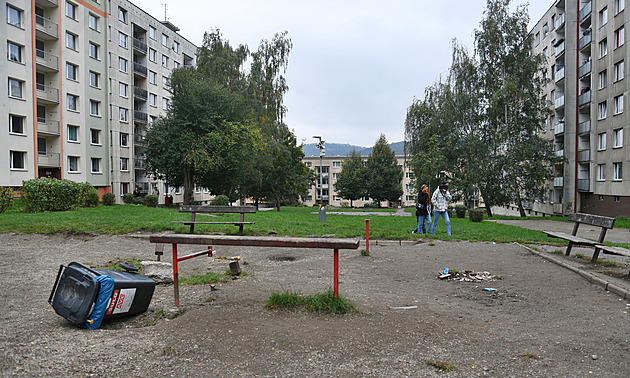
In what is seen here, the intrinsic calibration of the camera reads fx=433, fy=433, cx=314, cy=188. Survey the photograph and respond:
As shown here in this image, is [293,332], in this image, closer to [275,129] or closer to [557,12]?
[275,129]

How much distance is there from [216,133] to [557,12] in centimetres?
3314

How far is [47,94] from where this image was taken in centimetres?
3384

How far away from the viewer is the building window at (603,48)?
31336 millimetres

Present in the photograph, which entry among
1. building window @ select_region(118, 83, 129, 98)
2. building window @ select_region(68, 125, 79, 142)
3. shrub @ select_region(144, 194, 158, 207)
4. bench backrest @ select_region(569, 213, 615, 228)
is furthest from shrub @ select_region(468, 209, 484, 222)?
building window @ select_region(118, 83, 129, 98)

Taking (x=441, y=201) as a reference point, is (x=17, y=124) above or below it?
above

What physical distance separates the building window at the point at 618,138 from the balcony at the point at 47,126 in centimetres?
4147

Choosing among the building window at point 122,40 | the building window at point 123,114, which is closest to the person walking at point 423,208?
the building window at point 123,114

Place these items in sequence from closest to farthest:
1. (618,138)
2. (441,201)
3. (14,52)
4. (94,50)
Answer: (441,201) → (14,52) → (618,138) → (94,50)

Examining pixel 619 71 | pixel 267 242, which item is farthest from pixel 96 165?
pixel 619 71

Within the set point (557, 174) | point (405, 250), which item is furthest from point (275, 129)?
point (405, 250)

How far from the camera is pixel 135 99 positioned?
154 feet

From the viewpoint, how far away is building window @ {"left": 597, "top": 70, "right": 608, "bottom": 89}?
104ft

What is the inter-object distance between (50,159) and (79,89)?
666 centimetres

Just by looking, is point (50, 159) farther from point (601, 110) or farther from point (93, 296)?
point (601, 110)
